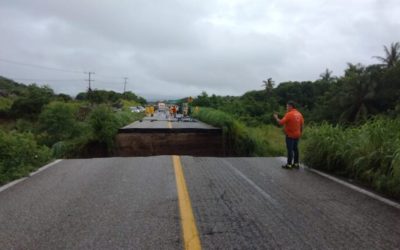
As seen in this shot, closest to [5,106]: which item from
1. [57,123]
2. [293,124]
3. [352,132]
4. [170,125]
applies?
[57,123]

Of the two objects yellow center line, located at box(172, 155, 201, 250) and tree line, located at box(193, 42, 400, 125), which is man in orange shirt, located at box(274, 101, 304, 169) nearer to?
yellow center line, located at box(172, 155, 201, 250)

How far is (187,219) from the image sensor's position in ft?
18.4

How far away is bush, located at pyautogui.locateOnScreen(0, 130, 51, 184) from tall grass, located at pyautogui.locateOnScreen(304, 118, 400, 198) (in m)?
7.37

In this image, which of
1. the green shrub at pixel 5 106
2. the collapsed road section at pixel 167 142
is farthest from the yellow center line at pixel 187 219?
the green shrub at pixel 5 106

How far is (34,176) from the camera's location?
9.52m

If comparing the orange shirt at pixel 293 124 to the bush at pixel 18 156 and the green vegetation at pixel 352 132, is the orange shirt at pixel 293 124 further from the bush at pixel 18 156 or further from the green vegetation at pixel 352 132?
the bush at pixel 18 156

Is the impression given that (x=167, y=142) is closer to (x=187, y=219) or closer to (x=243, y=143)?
(x=243, y=143)

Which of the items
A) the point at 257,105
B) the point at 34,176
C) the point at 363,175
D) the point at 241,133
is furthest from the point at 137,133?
the point at 257,105

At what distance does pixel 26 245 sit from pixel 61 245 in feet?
1.36

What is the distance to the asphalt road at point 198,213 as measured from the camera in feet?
15.6

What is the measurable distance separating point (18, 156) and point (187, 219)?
6544 millimetres

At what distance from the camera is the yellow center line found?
15.3ft

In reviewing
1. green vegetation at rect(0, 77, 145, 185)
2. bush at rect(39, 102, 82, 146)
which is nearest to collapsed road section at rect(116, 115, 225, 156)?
green vegetation at rect(0, 77, 145, 185)

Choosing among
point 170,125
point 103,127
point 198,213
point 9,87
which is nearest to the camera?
point 198,213
